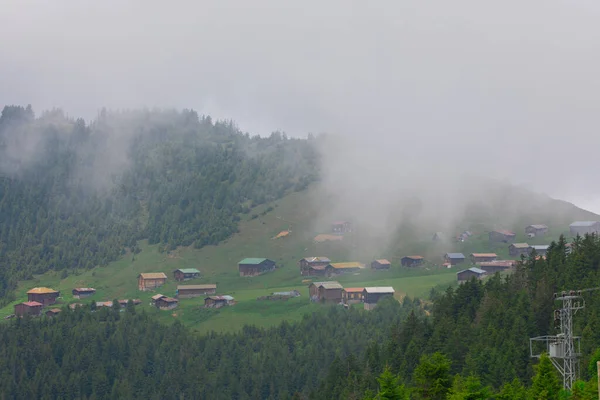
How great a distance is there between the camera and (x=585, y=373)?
339 feet

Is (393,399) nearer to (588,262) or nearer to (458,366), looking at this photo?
(458,366)

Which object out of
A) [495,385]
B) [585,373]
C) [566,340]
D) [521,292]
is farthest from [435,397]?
[521,292]

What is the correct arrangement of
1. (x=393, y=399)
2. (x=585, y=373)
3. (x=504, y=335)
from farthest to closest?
(x=504, y=335), (x=585, y=373), (x=393, y=399)

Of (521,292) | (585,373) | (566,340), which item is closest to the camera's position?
(566,340)

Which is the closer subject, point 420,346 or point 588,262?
point 588,262

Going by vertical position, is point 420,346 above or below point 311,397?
above

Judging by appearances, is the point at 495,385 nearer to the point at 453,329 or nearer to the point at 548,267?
the point at 453,329

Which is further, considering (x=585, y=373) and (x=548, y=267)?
(x=548, y=267)

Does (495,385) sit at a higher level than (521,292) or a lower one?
lower

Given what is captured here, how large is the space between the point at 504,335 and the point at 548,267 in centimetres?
2172

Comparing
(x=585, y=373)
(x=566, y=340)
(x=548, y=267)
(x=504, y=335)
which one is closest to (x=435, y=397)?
(x=566, y=340)

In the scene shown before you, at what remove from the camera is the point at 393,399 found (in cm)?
7788

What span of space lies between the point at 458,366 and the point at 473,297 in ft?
79.3

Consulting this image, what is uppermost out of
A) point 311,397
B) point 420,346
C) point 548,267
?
point 548,267
